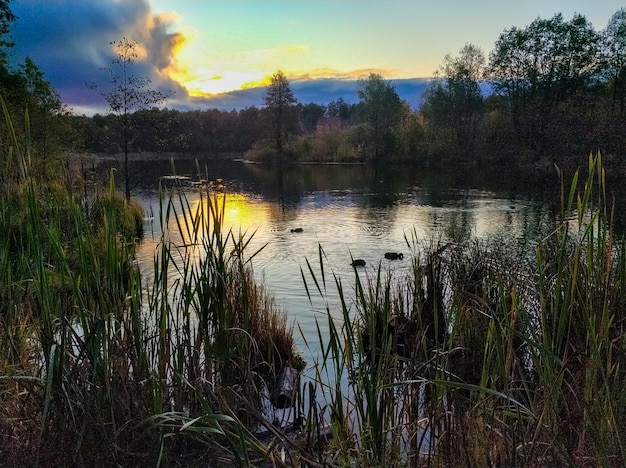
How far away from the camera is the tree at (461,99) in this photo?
52625 millimetres

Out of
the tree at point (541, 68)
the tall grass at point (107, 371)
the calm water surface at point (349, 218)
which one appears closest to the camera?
the tall grass at point (107, 371)

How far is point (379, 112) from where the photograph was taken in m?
58.5

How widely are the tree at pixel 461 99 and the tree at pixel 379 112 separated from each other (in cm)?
498

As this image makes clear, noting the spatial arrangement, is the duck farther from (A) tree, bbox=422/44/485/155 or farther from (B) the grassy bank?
(A) tree, bbox=422/44/485/155

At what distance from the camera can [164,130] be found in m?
20.7

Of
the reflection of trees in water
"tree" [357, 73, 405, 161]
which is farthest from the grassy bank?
"tree" [357, 73, 405, 161]

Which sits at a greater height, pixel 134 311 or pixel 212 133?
pixel 212 133

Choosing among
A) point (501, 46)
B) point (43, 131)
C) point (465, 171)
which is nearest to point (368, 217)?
point (43, 131)

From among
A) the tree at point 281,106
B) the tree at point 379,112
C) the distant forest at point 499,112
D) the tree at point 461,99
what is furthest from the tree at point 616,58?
the tree at point 281,106

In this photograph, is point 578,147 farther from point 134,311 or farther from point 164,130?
point 134,311

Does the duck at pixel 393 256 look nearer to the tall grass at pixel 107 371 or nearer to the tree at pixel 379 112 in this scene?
the tall grass at pixel 107 371

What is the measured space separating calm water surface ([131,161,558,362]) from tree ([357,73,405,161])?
21.2 meters

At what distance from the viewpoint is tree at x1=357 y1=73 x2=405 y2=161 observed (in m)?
56.1

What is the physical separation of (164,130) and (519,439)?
19.9 metres
